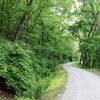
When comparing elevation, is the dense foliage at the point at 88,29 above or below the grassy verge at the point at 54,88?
above

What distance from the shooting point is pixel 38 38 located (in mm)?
33969

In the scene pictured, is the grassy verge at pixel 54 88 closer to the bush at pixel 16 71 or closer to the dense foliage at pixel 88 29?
the bush at pixel 16 71

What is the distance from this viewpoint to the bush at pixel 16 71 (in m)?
12.6

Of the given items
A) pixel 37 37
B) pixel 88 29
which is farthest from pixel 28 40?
pixel 88 29

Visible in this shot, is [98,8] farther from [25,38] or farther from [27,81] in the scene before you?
[27,81]

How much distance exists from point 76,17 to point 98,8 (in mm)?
5697

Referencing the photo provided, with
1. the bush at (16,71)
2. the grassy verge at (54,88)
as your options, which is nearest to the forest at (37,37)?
the bush at (16,71)

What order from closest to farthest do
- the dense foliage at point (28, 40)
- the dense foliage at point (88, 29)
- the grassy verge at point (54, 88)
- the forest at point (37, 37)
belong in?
the dense foliage at point (28, 40) < the forest at point (37, 37) < the grassy verge at point (54, 88) < the dense foliage at point (88, 29)

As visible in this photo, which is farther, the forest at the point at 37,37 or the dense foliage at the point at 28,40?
the forest at the point at 37,37

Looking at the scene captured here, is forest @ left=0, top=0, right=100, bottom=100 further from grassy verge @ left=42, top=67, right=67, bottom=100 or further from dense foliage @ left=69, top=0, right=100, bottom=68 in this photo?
grassy verge @ left=42, top=67, right=67, bottom=100

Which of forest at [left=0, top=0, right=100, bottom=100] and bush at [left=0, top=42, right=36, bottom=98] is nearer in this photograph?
bush at [left=0, top=42, right=36, bottom=98]

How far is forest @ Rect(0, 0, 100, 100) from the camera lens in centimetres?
1323

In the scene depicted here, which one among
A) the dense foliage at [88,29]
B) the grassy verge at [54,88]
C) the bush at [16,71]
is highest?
the dense foliage at [88,29]

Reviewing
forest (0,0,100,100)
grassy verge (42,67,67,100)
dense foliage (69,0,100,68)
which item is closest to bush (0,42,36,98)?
forest (0,0,100,100)
